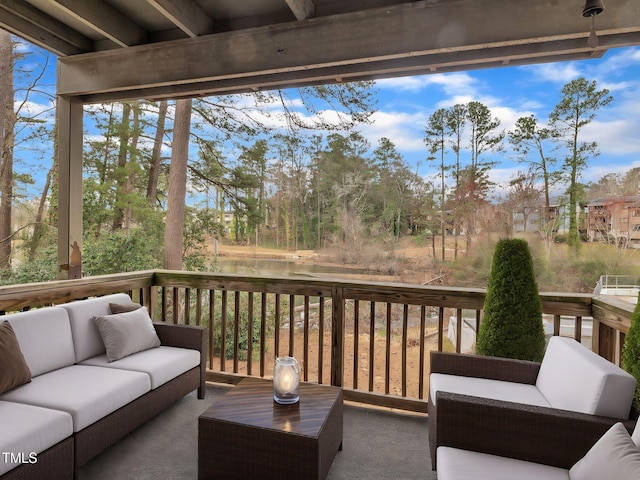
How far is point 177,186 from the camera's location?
26.0 ft

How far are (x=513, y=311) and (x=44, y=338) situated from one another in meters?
3.03

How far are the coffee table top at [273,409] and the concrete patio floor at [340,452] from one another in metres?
0.41

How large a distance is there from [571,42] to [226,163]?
24.6 feet

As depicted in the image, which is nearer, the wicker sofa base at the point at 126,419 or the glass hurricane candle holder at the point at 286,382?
the wicker sofa base at the point at 126,419

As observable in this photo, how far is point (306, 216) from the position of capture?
30.0 feet

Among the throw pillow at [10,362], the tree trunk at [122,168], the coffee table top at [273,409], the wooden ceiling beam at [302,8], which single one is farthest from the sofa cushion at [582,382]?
the tree trunk at [122,168]

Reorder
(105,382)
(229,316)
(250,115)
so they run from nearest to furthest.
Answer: (105,382), (229,316), (250,115)

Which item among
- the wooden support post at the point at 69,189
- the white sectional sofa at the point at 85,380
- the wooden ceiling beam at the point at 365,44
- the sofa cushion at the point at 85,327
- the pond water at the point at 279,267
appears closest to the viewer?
the white sectional sofa at the point at 85,380

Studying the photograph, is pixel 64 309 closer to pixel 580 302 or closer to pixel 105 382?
pixel 105 382

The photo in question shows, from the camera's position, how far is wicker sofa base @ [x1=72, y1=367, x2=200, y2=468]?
2.00 meters

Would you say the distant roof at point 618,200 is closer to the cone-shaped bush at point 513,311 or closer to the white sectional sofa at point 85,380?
the cone-shaped bush at point 513,311

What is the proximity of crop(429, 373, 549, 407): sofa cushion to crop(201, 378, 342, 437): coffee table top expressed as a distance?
0.60m

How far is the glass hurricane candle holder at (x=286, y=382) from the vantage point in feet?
6.98

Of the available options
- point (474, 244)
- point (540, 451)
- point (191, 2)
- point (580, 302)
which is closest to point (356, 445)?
point (540, 451)
